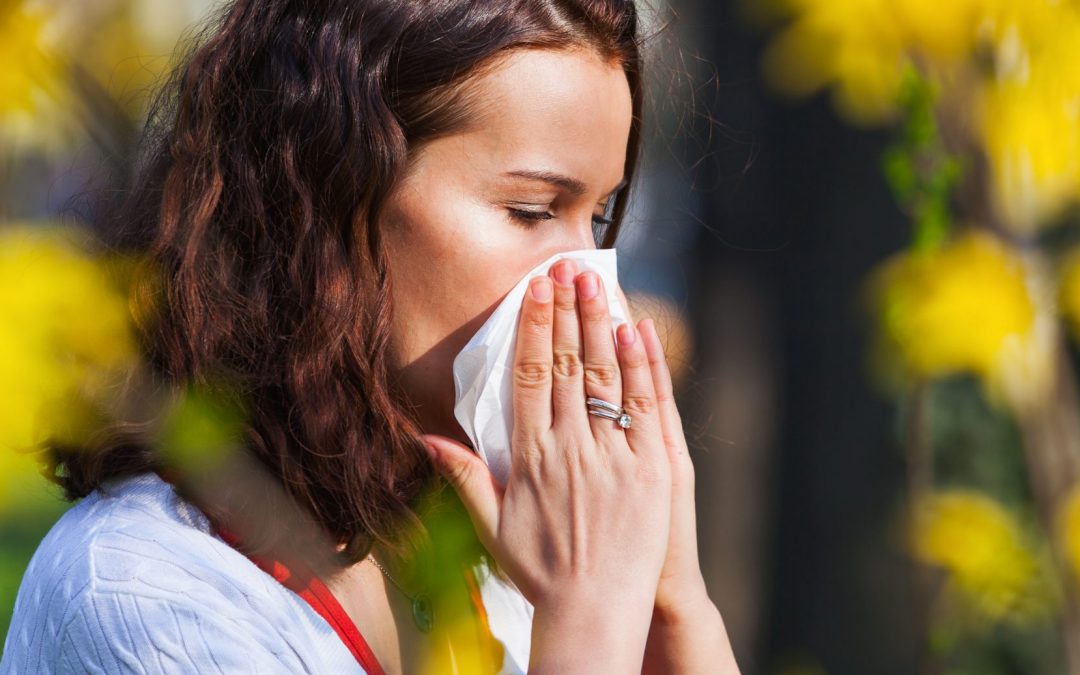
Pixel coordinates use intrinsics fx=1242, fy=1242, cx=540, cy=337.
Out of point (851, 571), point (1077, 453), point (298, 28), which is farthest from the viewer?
point (851, 571)

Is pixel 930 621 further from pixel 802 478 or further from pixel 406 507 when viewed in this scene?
pixel 406 507

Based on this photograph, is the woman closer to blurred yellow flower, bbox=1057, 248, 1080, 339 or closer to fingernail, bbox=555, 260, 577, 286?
fingernail, bbox=555, 260, 577, 286

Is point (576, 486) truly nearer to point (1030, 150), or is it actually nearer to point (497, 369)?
point (497, 369)

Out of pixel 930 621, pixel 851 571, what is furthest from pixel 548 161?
pixel 851 571

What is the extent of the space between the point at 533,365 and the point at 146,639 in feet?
2.02

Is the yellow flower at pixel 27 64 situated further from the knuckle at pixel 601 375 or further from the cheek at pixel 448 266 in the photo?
the knuckle at pixel 601 375

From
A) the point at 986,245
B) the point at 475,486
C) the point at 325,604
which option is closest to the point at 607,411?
the point at 475,486

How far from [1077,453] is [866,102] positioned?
966 mm

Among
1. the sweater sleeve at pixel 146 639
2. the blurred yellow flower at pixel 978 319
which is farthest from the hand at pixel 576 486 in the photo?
the blurred yellow flower at pixel 978 319

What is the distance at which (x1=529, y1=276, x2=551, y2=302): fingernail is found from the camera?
1714mm

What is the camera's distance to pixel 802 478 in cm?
405

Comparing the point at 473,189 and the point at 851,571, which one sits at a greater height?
the point at 473,189

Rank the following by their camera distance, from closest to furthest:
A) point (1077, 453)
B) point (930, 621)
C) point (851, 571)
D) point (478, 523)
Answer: point (478, 523) < point (1077, 453) < point (930, 621) < point (851, 571)

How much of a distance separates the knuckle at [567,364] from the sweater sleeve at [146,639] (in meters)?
0.56
